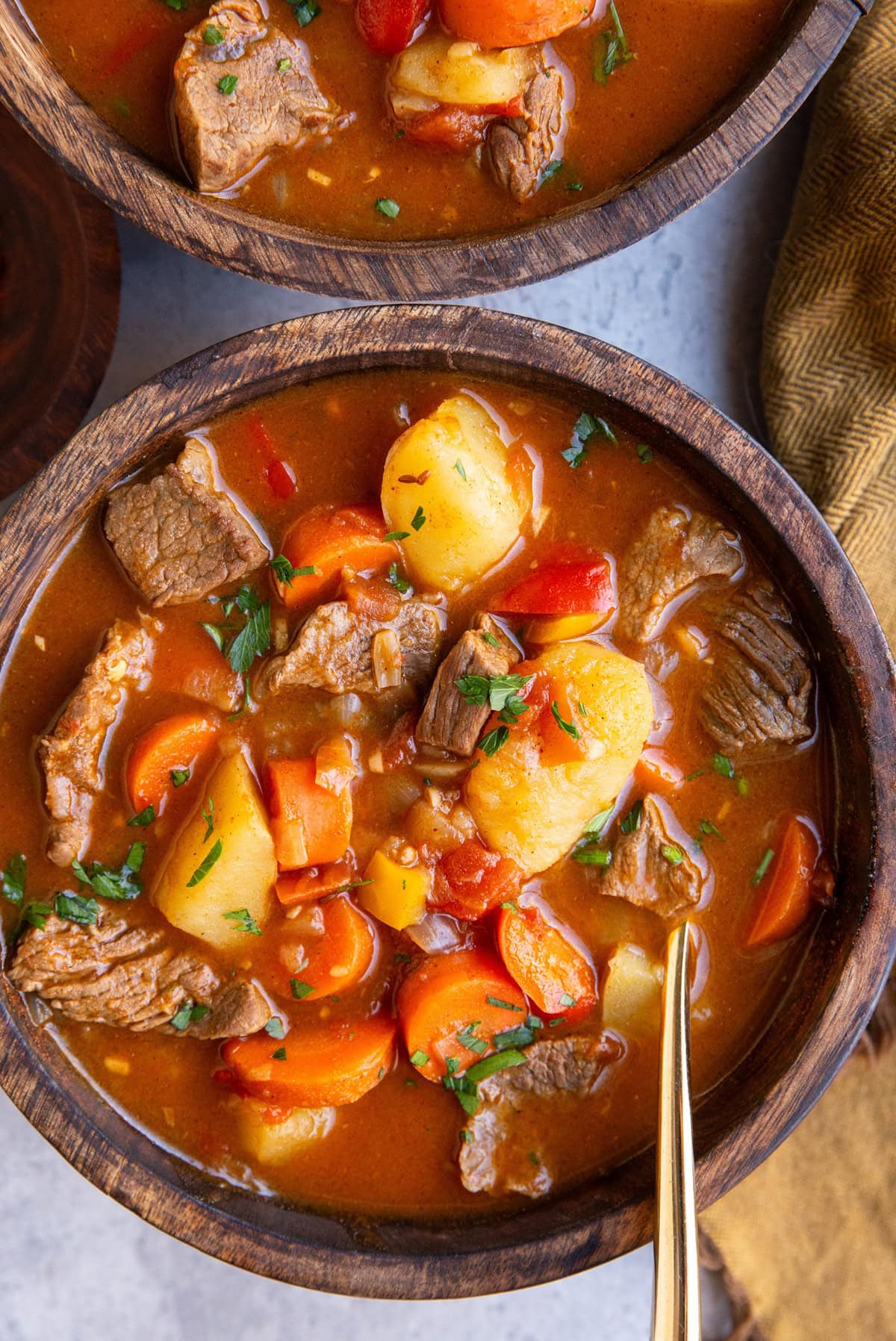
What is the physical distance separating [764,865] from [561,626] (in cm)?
70

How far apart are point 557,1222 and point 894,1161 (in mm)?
1259

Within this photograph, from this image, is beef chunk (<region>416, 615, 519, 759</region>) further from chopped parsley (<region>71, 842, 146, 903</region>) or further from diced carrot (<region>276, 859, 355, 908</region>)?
chopped parsley (<region>71, 842, 146, 903</region>)

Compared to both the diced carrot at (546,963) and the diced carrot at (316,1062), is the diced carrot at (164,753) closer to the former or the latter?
the diced carrot at (316,1062)

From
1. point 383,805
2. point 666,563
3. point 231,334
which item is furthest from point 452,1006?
point 231,334

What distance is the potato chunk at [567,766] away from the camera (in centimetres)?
243

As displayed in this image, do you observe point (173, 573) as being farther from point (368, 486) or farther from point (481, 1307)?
point (481, 1307)

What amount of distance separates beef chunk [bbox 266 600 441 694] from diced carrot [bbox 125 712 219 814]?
0.17 m

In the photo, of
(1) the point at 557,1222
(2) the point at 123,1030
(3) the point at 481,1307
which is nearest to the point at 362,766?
(2) the point at 123,1030

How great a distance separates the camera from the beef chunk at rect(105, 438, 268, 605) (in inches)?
94.5

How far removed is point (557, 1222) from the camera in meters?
2.56

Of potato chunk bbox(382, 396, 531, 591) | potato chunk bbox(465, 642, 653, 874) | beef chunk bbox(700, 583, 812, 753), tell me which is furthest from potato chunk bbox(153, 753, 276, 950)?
beef chunk bbox(700, 583, 812, 753)

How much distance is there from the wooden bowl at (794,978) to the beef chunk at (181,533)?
0.07 m

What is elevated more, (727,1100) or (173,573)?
(173,573)

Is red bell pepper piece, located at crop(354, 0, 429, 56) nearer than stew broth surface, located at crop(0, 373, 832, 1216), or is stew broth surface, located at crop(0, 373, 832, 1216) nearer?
red bell pepper piece, located at crop(354, 0, 429, 56)
